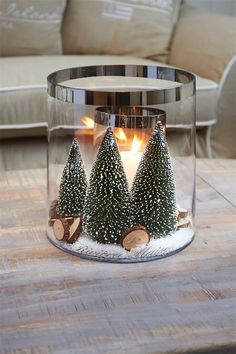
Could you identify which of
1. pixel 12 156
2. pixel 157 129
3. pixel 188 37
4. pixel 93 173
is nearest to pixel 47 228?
pixel 93 173

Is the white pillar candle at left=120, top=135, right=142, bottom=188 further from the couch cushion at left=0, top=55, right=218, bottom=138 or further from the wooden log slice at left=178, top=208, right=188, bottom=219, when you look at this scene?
Answer: the couch cushion at left=0, top=55, right=218, bottom=138

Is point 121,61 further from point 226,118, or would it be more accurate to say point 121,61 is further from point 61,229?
point 61,229

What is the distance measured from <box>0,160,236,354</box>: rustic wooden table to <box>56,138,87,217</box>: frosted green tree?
0.06 m

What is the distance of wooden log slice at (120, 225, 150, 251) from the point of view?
92 centimetres

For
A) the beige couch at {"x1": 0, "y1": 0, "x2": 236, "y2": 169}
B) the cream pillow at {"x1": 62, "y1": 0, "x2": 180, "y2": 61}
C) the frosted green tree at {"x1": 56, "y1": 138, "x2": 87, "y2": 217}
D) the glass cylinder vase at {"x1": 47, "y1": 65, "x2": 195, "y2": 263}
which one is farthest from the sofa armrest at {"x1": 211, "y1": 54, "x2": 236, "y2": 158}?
the frosted green tree at {"x1": 56, "y1": 138, "x2": 87, "y2": 217}

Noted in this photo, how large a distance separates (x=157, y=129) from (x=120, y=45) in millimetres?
1450

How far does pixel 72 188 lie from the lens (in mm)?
984

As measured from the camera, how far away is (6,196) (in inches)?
44.7

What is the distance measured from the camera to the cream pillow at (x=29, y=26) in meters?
2.27

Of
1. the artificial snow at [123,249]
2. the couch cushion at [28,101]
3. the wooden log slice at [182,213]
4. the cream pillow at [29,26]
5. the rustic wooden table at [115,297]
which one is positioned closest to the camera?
the rustic wooden table at [115,297]

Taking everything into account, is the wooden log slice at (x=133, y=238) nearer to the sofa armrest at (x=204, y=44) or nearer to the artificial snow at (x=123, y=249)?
the artificial snow at (x=123, y=249)

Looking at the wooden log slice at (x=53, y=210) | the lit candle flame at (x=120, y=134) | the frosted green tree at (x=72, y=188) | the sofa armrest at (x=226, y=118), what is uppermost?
Result: the lit candle flame at (x=120, y=134)

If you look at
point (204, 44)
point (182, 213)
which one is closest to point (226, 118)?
point (204, 44)

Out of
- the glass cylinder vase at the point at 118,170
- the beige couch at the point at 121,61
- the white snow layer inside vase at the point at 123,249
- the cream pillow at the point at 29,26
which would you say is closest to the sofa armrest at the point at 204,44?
the beige couch at the point at 121,61
